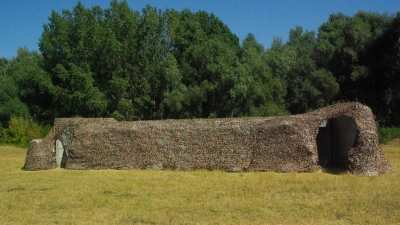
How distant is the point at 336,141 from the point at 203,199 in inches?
414

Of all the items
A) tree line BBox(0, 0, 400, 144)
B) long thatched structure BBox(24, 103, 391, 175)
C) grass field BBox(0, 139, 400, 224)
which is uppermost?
tree line BBox(0, 0, 400, 144)

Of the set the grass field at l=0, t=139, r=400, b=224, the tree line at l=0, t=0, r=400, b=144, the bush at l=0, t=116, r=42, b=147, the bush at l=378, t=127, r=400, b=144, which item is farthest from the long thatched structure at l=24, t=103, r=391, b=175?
the bush at l=0, t=116, r=42, b=147

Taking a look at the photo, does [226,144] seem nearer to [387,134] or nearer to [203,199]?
[203,199]

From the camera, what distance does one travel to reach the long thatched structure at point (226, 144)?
19.2 m

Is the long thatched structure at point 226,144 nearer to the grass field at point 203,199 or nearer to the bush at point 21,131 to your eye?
the grass field at point 203,199

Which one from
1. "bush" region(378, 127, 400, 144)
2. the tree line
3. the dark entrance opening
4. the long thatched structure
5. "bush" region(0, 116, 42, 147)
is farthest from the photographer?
"bush" region(0, 116, 42, 147)

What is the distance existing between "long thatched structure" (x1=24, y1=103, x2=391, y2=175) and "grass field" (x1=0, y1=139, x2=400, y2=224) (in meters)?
1.00

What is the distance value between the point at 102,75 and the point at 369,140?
3288 cm

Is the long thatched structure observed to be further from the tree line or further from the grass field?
the tree line

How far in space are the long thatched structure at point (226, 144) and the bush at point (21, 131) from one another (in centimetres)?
2159

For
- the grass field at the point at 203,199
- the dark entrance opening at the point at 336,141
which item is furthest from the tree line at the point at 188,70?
the grass field at the point at 203,199

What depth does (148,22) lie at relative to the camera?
4612cm

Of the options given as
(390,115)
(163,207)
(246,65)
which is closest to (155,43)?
(246,65)

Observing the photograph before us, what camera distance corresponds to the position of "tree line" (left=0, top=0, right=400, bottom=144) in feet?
141
